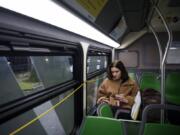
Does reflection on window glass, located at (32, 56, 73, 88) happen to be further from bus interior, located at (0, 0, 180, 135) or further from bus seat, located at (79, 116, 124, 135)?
bus seat, located at (79, 116, 124, 135)

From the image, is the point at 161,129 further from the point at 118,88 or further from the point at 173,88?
the point at 173,88

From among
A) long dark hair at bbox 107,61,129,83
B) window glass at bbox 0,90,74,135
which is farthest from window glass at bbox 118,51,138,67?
long dark hair at bbox 107,61,129,83

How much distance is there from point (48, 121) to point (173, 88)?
9.16 ft

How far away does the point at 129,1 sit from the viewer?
2.34 meters

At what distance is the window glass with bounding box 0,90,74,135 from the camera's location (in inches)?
104

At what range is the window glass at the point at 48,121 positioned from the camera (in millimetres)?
2645

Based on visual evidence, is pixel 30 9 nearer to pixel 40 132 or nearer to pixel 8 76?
pixel 8 76

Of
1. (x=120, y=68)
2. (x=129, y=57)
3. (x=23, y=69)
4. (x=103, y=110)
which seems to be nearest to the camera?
(x=23, y=69)

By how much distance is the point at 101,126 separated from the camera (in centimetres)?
179

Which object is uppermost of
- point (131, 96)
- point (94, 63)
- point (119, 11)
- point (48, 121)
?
point (119, 11)

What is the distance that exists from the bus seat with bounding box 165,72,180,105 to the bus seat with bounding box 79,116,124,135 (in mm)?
3286

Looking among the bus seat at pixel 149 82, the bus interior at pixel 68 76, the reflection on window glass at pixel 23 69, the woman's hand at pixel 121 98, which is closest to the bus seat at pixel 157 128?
the bus interior at pixel 68 76

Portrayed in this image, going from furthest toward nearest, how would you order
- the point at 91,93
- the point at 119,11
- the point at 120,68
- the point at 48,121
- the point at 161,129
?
the point at 48,121
the point at 91,93
the point at 119,11
the point at 120,68
the point at 161,129

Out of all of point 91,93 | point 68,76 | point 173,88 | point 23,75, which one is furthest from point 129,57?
point 23,75
